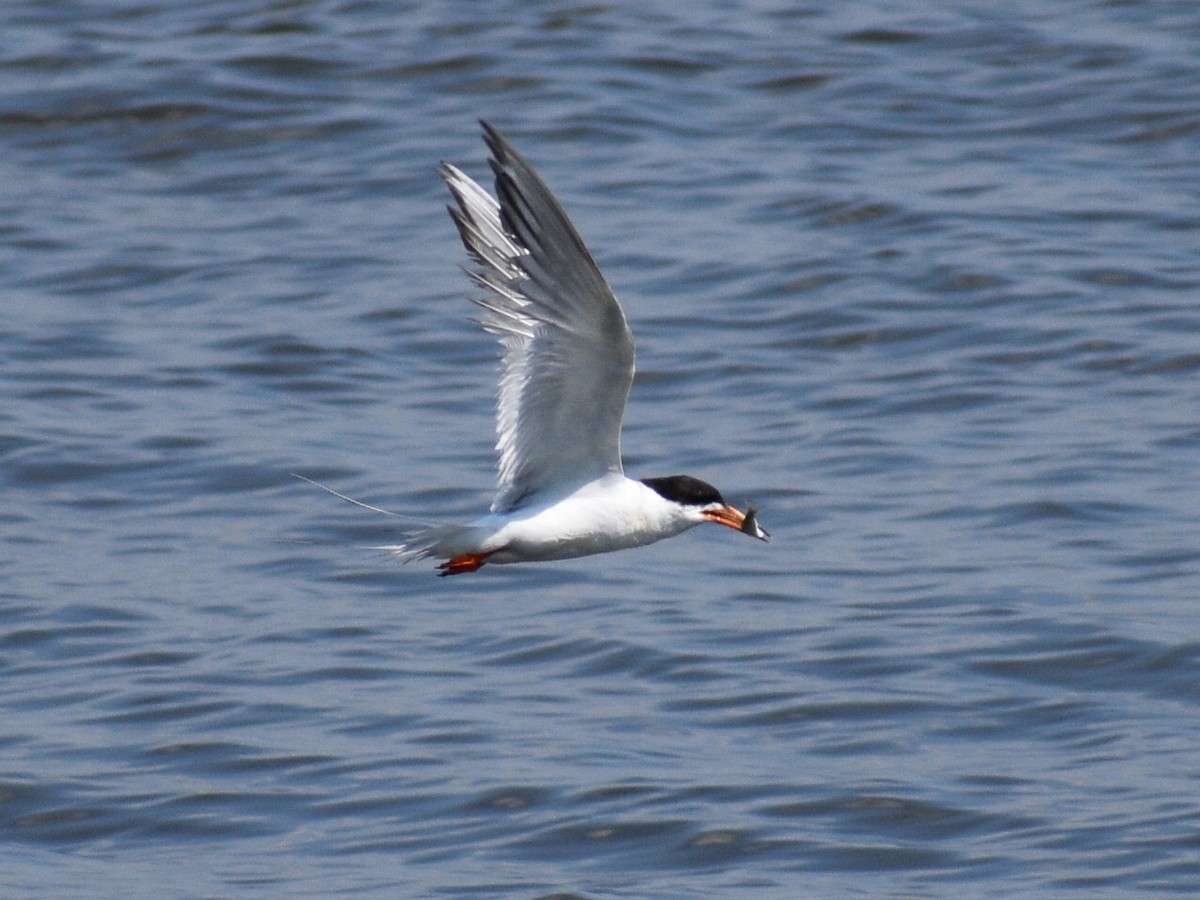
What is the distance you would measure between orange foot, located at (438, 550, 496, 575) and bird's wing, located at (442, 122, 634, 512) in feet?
0.75

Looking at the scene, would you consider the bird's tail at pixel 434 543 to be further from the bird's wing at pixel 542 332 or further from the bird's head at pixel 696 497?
the bird's head at pixel 696 497

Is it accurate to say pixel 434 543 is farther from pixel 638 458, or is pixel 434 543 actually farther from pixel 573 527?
pixel 638 458

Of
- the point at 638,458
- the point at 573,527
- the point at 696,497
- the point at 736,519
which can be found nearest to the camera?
the point at 573,527

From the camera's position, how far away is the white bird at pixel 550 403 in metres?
6.38

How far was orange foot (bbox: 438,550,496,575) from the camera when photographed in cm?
690

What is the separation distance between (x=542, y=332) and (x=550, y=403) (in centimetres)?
30

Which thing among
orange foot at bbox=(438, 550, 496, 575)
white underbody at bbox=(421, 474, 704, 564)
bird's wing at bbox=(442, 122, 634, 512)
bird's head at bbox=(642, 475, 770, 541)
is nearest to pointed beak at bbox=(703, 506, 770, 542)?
Result: bird's head at bbox=(642, 475, 770, 541)

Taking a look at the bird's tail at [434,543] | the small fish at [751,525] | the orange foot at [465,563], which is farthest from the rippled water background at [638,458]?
the bird's tail at [434,543]

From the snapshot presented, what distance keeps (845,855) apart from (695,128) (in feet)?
28.4

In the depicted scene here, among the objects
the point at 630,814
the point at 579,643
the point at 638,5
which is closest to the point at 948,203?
the point at 638,5

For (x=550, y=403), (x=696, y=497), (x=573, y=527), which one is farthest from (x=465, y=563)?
(x=696, y=497)

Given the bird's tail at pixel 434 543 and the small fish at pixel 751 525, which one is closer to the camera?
the bird's tail at pixel 434 543

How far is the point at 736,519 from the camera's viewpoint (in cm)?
721

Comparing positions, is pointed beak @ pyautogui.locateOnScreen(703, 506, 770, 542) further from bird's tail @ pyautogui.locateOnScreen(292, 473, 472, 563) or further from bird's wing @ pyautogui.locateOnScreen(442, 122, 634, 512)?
bird's tail @ pyautogui.locateOnScreen(292, 473, 472, 563)
